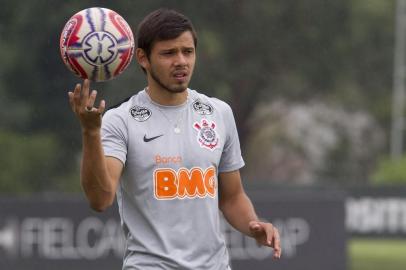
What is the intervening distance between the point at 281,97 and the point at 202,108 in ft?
88.6

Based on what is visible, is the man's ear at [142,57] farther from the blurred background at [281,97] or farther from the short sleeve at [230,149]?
the blurred background at [281,97]

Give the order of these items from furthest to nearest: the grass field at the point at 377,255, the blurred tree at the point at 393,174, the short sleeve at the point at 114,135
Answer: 1. the blurred tree at the point at 393,174
2. the grass field at the point at 377,255
3. the short sleeve at the point at 114,135

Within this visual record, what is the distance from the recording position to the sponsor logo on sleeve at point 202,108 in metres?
5.64

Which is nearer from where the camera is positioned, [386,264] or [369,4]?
[386,264]

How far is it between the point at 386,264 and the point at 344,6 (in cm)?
985

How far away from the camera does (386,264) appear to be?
870 inches

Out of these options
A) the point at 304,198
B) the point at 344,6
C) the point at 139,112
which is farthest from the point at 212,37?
the point at 139,112

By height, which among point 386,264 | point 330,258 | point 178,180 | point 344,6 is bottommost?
point 386,264

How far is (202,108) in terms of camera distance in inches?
223

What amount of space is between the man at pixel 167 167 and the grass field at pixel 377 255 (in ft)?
47.7

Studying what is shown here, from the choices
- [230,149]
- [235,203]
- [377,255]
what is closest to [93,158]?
[230,149]

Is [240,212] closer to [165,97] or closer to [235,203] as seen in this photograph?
[235,203]

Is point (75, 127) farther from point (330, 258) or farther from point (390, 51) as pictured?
point (390, 51)

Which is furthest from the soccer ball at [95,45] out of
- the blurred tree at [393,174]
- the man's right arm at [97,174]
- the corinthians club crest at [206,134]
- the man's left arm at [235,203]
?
the blurred tree at [393,174]
